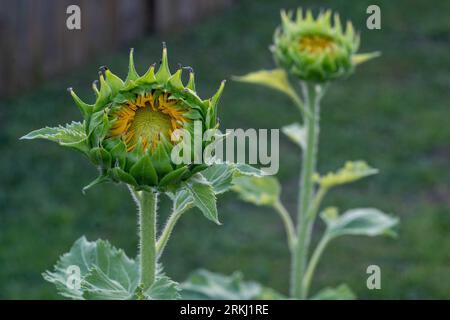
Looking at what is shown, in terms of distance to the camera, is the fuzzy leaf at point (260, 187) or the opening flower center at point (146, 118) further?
the fuzzy leaf at point (260, 187)

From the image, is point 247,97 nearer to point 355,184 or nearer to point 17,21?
point 355,184

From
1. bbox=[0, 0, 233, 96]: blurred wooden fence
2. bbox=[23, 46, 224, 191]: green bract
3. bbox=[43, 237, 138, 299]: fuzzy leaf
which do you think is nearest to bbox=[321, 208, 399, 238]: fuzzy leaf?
bbox=[43, 237, 138, 299]: fuzzy leaf

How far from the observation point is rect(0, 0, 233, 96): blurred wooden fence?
5.68 meters

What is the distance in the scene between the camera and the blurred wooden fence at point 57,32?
5684 millimetres

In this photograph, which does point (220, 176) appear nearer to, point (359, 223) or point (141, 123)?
point (141, 123)

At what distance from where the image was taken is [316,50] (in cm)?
237

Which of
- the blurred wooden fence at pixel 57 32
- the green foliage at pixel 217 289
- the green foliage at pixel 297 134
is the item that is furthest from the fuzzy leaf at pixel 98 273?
the blurred wooden fence at pixel 57 32

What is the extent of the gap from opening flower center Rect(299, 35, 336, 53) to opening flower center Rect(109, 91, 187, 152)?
1146 mm

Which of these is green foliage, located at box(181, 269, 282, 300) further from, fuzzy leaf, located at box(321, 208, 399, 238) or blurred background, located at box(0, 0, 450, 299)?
blurred background, located at box(0, 0, 450, 299)

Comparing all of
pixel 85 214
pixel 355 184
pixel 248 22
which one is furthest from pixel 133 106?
pixel 248 22

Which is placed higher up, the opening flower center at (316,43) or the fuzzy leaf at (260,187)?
the opening flower center at (316,43)

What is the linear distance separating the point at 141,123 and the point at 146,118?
11mm

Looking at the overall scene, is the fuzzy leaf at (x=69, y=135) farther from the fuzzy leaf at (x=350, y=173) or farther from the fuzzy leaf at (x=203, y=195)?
the fuzzy leaf at (x=350, y=173)

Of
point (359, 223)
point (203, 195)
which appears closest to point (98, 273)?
point (203, 195)
